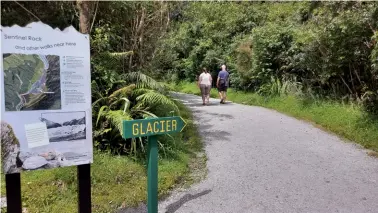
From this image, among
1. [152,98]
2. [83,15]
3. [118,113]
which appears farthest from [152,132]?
[83,15]

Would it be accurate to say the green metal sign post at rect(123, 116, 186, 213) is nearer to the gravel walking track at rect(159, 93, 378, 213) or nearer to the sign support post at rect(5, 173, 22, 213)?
the gravel walking track at rect(159, 93, 378, 213)

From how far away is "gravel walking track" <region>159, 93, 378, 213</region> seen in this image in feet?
15.0

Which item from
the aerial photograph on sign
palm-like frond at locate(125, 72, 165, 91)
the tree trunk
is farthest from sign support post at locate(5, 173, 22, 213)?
palm-like frond at locate(125, 72, 165, 91)

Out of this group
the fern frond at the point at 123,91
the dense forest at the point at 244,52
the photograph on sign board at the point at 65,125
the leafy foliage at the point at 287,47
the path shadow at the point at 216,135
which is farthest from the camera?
the leafy foliage at the point at 287,47

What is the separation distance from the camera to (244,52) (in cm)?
1490

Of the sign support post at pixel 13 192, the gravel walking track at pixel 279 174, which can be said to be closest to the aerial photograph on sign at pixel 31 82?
the sign support post at pixel 13 192

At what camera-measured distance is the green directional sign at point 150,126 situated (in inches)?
141

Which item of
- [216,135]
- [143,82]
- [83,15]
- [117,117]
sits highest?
[83,15]

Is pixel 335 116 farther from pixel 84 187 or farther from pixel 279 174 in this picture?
pixel 84 187

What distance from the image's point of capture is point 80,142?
3469 mm

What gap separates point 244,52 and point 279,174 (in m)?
9.87

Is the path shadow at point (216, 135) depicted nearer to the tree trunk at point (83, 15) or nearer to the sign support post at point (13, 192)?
the tree trunk at point (83, 15)

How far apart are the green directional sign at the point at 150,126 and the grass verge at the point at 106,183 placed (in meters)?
1.32

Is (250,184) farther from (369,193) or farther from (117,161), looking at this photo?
(117,161)
